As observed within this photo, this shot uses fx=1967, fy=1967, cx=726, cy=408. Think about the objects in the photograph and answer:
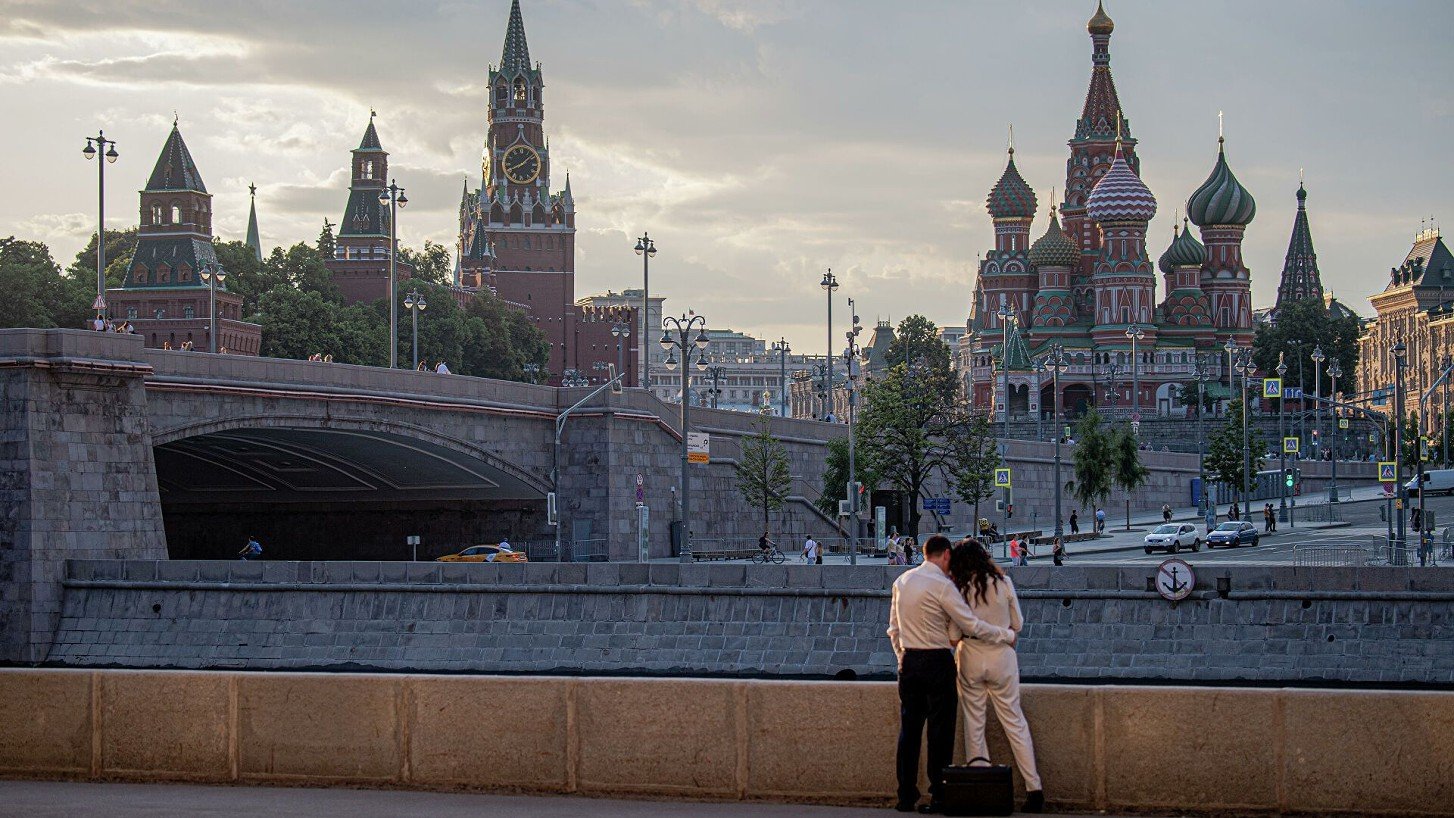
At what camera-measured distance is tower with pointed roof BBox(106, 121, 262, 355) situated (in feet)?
444

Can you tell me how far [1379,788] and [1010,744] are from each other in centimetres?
243

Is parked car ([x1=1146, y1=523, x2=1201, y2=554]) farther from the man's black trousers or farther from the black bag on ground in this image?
the black bag on ground

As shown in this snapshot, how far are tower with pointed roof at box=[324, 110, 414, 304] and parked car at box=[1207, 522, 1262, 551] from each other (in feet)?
325

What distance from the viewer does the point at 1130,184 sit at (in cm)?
14725

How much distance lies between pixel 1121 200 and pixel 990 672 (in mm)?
136809

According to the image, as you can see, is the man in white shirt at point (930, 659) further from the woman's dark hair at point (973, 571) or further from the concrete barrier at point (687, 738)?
the concrete barrier at point (687, 738)

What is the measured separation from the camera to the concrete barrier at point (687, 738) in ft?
42.9

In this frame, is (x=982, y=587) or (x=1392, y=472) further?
(x=1392, y=472)

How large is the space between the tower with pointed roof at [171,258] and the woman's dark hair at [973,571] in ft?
413

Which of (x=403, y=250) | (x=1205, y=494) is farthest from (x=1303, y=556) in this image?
(x=403, y=250)

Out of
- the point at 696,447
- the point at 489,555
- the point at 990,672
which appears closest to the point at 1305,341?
the point at 696,447

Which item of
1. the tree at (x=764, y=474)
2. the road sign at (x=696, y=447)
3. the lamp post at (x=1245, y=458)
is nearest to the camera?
the road sign at (x=696, y=447)

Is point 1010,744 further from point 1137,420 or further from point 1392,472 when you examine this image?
point 1137,420

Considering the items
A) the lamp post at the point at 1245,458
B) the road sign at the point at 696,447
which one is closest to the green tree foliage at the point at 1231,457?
the lamp post at the point at 1245,458
